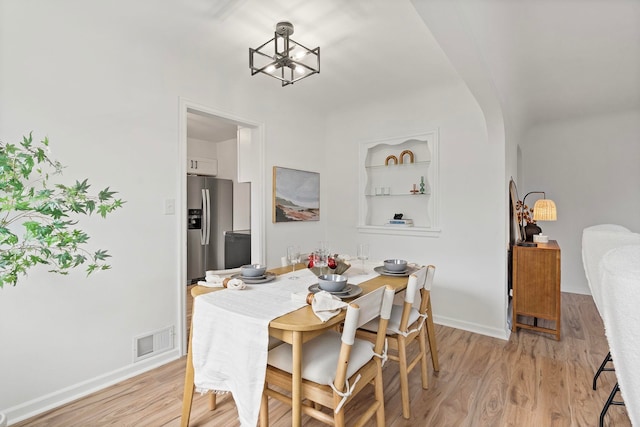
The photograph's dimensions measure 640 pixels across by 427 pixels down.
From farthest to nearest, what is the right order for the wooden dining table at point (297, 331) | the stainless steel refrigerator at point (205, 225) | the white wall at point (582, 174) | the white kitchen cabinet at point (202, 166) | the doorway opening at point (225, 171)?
the white kitchen cabinet at point (202, 166), the stainless steel refrigerator at point (205, 225), the white wall at point (582, 174), the doorway opening at point (225, 171), the wooden dining table at point (297, 331)

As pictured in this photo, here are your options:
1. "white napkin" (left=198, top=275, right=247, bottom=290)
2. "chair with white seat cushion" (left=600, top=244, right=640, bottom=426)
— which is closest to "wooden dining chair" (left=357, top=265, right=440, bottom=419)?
"white napkin" (left=198, top=275, right=247, bottom=290)

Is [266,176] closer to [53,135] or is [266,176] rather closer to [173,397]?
[53,135]

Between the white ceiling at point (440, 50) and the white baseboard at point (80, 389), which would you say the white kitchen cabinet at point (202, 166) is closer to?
the white ceiling at point (440, 50)

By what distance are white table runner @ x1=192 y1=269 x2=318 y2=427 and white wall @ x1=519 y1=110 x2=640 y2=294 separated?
468 centimetres

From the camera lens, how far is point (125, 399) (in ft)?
6.62

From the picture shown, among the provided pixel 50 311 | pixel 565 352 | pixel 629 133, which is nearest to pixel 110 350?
pixel 50 311

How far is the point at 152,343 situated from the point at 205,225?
282 centimetres

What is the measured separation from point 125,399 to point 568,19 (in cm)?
380

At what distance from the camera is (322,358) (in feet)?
4.80

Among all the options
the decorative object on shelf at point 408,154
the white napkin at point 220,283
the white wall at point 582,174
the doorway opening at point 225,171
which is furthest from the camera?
the white wall at point 582,174

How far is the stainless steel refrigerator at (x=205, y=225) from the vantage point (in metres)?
4.96

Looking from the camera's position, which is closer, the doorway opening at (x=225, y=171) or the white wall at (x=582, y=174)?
the doorway opening at (x=225, y=171)

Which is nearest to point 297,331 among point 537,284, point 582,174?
point 537,284

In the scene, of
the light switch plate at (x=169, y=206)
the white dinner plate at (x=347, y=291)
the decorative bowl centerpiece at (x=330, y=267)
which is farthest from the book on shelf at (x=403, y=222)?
the light switch plate at (x=169, y=206)
